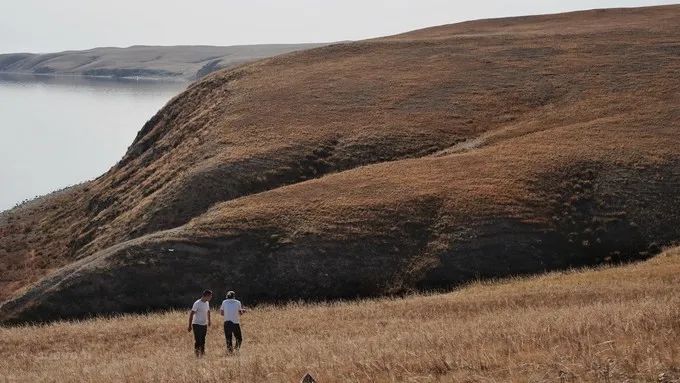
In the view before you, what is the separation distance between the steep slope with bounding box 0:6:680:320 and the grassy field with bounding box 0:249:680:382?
3424mm

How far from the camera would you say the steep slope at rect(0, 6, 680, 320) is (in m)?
37.5

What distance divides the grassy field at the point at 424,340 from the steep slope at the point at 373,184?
11.2ft

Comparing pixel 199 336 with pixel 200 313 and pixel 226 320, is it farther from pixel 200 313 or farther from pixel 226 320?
pixel 226 320

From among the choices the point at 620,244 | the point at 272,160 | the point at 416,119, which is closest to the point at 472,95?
the point at 416,119

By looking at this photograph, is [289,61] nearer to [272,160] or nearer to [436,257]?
[272,160]

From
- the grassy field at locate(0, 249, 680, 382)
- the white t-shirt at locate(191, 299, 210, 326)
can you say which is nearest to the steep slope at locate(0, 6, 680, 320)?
the grassy field at locate(0, 249, 680, 382)

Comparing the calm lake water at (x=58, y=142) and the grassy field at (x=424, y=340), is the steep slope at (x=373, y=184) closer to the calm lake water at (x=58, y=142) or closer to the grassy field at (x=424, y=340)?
the grassy field at (x=424, y=340)

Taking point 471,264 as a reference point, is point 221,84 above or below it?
above

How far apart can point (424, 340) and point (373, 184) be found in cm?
2734

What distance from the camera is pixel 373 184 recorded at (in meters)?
44.9

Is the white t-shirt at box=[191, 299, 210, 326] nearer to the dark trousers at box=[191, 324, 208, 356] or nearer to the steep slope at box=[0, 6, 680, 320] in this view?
the dark trousers at box=[191, 324, 208, 356]

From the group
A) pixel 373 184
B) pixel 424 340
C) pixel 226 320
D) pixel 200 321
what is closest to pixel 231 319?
pixel 226 320

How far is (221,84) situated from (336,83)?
38.9 ft

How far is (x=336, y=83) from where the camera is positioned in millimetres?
71125
